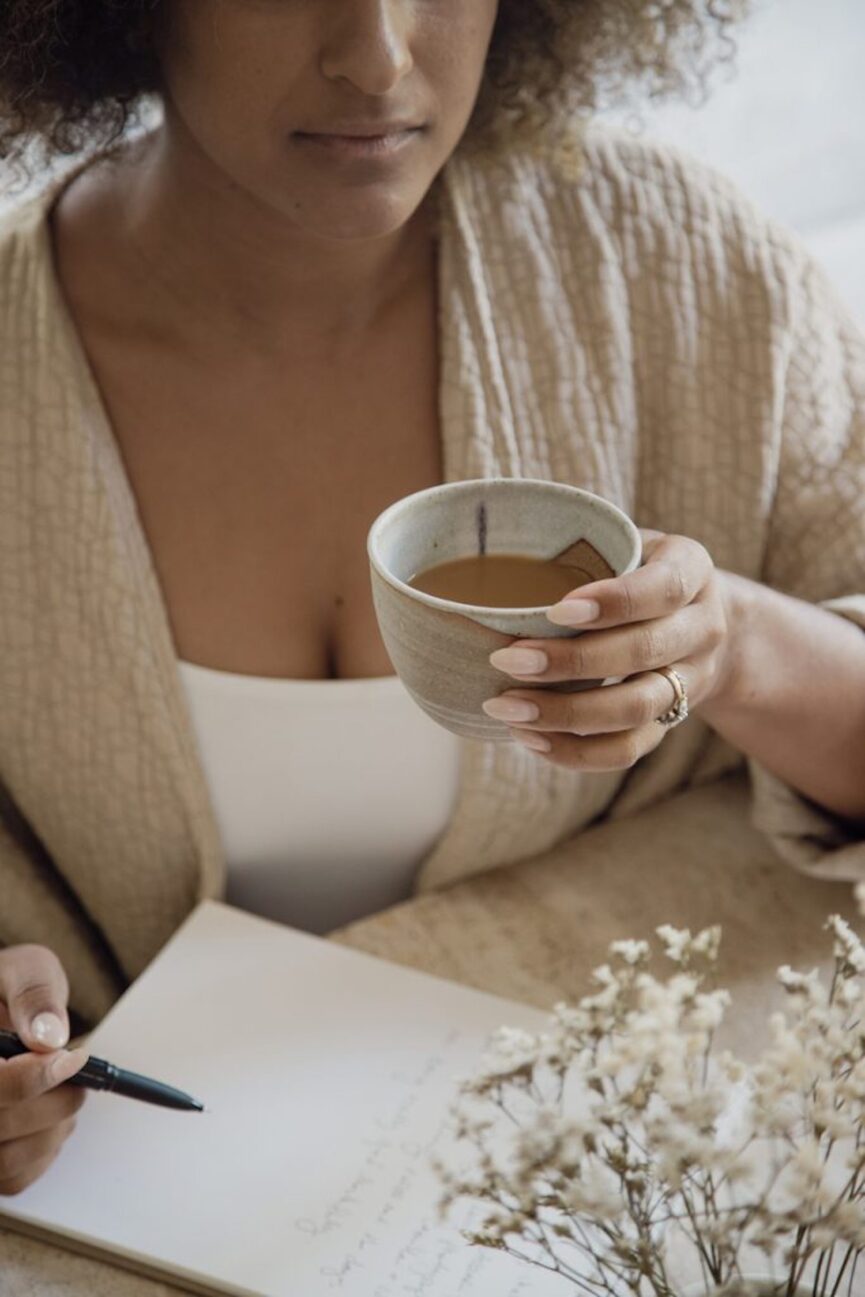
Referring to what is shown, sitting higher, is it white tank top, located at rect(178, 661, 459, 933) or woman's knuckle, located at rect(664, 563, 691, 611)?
woman's knuckle, located at rect(664, 563, 691, 611)

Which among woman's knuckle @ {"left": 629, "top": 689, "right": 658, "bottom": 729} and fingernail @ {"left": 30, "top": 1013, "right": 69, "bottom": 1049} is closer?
woman's knuckle @ {"left": 629, "top": 689, "right": 658, "bottom": 729}

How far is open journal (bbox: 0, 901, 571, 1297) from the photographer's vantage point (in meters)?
0.78

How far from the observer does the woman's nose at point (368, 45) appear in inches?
33.4

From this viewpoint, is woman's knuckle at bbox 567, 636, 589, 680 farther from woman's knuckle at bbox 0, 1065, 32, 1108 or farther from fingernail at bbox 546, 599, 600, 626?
woman's knuckle at bbox 0, 1065, 32, 1108

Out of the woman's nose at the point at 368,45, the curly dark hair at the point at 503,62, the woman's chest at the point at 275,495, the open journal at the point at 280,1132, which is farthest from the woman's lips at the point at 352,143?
the open journal at the point at 280,1132

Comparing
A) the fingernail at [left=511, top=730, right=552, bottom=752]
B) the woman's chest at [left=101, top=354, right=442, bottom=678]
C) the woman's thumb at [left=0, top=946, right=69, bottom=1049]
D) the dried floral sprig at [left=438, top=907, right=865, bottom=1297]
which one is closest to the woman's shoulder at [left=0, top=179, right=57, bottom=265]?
the woman's chest at [left=101, top=354, right=442, bottom=678]

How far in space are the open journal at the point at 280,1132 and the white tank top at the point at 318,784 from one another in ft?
0.53

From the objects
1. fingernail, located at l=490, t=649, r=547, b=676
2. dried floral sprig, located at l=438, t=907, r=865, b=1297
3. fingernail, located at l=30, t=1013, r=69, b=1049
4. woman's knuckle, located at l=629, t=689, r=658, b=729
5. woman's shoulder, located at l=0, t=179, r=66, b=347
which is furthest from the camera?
woman's shoulder, located at l=0, t=179, r=66, b=347

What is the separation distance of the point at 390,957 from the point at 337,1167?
0.63 feet

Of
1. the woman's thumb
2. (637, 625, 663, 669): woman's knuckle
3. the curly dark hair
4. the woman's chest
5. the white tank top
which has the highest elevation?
the curly dark hair

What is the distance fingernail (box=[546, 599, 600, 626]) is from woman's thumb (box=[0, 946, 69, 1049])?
0.43 metres

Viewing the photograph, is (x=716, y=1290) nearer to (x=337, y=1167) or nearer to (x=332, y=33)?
(x=337, y=1167)

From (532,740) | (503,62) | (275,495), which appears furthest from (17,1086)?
(503,62)

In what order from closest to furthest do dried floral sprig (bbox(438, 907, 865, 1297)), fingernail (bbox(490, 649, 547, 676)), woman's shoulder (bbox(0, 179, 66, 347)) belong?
dried floral sprig (bbox(438, 907, 865, 1297)) → fingernail (bbox(490, 649, 547, 676)) → woman's shoulder (bbox(0, 179, 66, 347))
